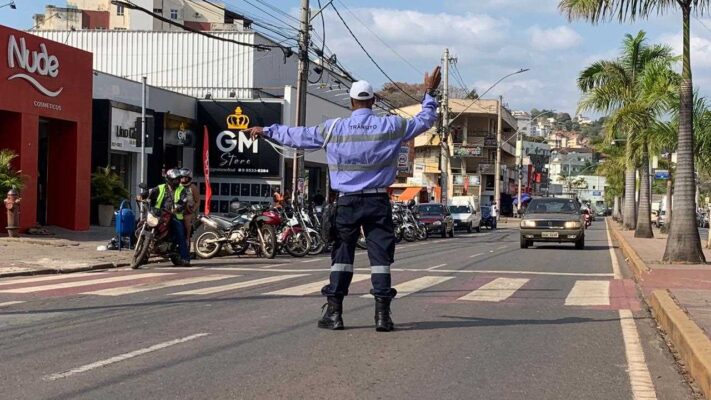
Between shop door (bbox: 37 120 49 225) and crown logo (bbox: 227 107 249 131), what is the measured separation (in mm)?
10714

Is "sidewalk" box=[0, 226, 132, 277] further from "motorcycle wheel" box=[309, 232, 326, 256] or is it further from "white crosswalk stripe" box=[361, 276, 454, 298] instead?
"white crosswalk stripe" box=[361, 276, 454, 298]

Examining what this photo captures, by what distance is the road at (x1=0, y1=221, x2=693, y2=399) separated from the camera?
5551 millimetres

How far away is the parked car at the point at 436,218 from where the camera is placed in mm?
32562

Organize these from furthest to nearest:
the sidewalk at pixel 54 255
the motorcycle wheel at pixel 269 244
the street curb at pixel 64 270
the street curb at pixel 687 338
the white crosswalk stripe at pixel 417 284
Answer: the motorcycle wheel at pixel 269 244, the sidewalk at pixel 54 255, the street curb at pixel 64 270, the white crosswalk stripe at pixel 417 284, the street curb at pixel 687 338

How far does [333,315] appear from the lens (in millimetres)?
7484

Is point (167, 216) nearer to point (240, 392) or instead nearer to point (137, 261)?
point (137, 261)

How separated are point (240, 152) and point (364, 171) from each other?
27.8m

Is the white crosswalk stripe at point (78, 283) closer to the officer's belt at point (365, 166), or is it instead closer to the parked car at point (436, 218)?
the officer's belt at point (365, 166)

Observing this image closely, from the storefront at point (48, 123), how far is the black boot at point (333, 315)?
46.1 feet

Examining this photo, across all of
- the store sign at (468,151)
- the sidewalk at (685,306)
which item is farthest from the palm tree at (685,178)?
the store sign at (468,151)

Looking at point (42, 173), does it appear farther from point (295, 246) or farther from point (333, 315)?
point (333, 315)

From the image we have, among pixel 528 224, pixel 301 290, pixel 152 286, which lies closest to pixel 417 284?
pixel 301 290

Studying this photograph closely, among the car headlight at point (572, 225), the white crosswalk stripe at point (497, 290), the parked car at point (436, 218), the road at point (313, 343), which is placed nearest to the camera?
the road at point (313, 343)

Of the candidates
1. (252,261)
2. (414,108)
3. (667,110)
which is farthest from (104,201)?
(414,108)
